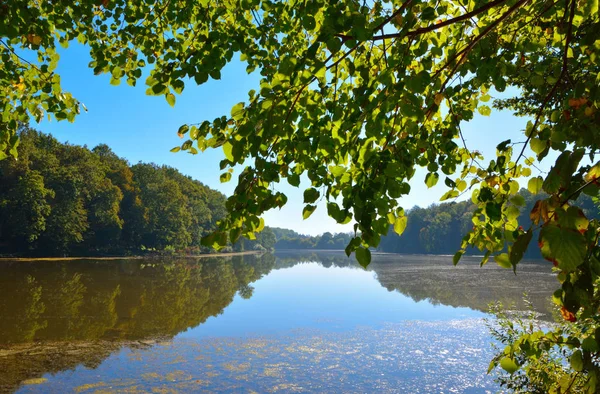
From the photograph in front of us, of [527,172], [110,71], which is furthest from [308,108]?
[110,71]

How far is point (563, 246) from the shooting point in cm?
88

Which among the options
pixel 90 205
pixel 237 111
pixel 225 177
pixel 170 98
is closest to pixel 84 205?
pixel 90 205

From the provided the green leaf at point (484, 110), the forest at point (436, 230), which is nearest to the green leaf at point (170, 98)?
the green leaf at point (484, 110)

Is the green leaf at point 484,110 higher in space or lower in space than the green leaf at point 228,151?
higher

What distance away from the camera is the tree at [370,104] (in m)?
→ 1.34

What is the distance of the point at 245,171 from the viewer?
1813mm

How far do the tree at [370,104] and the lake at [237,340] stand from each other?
728cm

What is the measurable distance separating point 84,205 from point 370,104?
2215 inches

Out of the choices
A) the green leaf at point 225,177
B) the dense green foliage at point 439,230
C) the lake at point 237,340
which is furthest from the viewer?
the dense green foliage at point 439,230

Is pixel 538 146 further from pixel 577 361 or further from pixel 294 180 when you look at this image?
pixel 294 180

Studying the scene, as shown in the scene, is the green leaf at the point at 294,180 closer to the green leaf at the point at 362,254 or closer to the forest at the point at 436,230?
the green leaf at the point at 362,254

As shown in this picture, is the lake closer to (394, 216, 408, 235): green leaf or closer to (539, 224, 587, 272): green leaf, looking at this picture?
(394, 216, 408, 235): green leaf

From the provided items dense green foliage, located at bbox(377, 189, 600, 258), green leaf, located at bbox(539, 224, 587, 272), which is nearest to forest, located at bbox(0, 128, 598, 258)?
dense green foliage, located at bbox(377, 189, 600, 258)

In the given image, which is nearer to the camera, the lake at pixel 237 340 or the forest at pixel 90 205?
the lake at pixel 237 340
